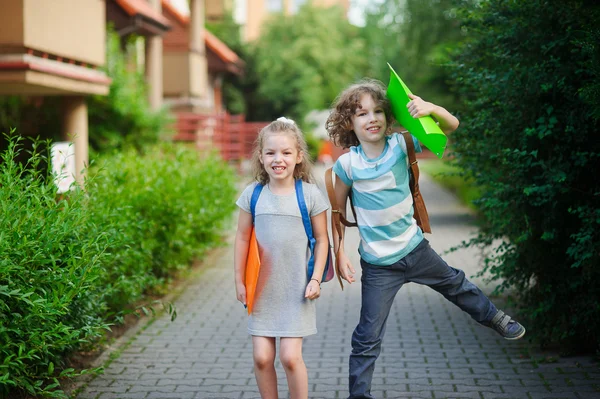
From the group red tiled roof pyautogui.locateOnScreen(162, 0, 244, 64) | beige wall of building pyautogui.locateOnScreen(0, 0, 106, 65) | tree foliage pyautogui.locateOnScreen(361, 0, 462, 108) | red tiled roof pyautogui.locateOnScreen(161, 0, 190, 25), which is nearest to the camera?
beige wall of building pyautogui.locateOnScreen(0, 0, 106, 65)

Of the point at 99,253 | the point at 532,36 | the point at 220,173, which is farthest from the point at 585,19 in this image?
the point at 220,173

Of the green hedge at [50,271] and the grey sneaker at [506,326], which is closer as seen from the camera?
the green hedge at [50,271]

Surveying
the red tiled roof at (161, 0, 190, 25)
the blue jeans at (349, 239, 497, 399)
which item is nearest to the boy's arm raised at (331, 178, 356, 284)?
the blue jeans at (349, 239, 497, 399)

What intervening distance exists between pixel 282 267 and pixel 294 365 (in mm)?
489

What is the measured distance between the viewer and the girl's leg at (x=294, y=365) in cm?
430

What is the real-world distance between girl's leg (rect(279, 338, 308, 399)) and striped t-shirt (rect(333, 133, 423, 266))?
642 mm

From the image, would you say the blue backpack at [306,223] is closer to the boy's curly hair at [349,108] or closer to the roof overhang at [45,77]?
the boy's curly hair at [349,108]

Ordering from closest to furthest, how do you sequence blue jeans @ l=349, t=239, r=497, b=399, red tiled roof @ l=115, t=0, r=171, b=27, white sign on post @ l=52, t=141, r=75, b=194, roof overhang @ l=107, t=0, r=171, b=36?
blue jeans @ l=349, t=239, r=497, b=399, white sign on post @ l=52, t=141, r=75, b=194, red tiled roof @ l=115, t=0, r=171, b=27, roof overhang @ l=107, t=0, r=171, b=36

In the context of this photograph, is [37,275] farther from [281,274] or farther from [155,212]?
[155,212]

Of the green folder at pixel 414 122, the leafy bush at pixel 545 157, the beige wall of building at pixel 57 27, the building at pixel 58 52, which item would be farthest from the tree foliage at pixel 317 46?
the green folder at pixel 414 122

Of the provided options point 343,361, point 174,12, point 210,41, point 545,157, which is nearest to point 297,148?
point 545,157

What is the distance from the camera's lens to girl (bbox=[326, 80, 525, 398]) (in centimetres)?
458

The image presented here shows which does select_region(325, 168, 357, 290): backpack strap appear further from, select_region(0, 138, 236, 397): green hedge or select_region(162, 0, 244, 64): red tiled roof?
select_region(162, 0, 244, 64): red tiled roof

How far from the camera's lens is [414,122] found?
4.45 metres
